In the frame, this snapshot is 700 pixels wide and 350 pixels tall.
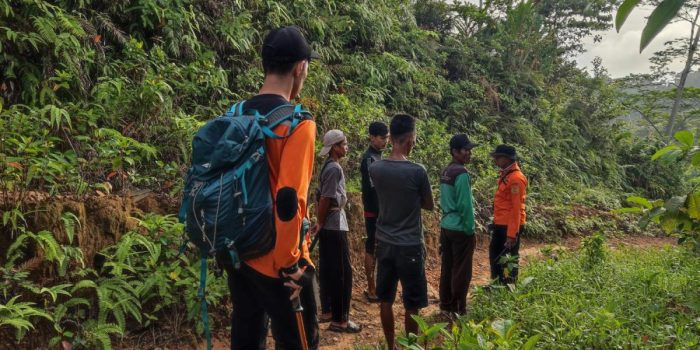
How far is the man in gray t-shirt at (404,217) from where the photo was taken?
12.9 ft

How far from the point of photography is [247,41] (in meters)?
7.90

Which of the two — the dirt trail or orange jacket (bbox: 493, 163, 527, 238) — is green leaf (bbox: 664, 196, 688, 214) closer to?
the dirt trail

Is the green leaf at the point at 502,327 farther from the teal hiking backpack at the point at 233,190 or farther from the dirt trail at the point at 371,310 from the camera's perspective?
the dirt trail at the point at 371,310

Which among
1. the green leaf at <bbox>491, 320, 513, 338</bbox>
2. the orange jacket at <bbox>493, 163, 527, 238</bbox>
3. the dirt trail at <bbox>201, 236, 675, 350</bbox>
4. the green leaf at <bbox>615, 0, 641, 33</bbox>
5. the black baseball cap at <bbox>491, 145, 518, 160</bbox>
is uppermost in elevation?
the black baseball cap at <bbox>491, 145, 518, 160</bbox>

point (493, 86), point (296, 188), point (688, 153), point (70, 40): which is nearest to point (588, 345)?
point (688, 153)

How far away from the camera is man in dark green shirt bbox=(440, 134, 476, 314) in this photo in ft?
15.9

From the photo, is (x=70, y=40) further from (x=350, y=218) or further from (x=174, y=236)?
(x=350, y=218)

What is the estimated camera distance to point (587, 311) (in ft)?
13.9

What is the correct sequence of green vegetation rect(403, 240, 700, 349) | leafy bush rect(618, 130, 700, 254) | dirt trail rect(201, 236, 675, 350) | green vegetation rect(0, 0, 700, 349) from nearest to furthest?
leafy bush rect(618, 130, 700, 254) < green vegetation rect(403, 240, 700, 349) < green vegetation rect(0, 0, 700, 349) < dirt trail rect(201, 236, 675, 350)

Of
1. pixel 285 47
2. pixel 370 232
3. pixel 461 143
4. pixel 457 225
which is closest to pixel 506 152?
pixel 461 143

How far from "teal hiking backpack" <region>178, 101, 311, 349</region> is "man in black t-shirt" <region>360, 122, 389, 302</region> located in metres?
3.10

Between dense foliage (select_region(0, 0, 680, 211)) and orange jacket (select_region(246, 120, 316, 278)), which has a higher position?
dense foliage (select_region(0, 0, 680, 211))

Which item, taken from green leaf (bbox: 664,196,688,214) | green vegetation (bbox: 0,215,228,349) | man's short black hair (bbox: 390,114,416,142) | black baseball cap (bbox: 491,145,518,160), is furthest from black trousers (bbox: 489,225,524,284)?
green vegetation (bbox: 0,215,228,349)

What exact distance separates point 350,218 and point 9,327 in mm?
4315
